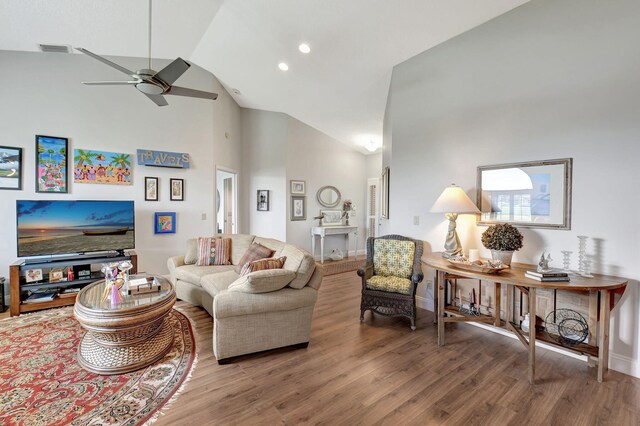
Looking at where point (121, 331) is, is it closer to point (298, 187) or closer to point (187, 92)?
point (187, 92)

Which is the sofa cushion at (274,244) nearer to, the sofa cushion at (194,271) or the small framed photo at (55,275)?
the sofa cushion at (194,271)

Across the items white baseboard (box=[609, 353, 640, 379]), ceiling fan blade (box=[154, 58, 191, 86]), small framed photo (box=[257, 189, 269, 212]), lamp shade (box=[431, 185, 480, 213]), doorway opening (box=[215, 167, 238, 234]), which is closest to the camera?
white baseboard (box=[609, 353, 640, 379])

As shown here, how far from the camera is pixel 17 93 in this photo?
11.9ft

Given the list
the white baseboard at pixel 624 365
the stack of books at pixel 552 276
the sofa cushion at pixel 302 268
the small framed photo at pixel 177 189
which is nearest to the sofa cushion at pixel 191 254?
the small framed photo at pixel 177 189

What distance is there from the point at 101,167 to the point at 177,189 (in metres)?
1.06

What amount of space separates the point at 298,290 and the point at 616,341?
270 cm

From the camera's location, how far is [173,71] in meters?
2.48

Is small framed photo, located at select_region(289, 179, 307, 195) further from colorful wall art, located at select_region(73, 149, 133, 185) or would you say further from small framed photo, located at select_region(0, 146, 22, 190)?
small framed photo, located at select_region(0, 146, 22, 190)

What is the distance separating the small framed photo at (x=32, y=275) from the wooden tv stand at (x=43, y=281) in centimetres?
3

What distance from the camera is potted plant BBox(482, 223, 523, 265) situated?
2.54 meters

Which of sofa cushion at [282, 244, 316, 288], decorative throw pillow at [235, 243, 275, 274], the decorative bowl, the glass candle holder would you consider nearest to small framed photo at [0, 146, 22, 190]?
decorative throw pillow at [235, 243, 275, 274]

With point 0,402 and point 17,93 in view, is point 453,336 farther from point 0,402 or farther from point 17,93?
point 17,93

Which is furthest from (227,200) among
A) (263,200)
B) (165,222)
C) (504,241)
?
(504,241)

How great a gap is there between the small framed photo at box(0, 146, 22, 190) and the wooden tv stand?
1.02 meters
